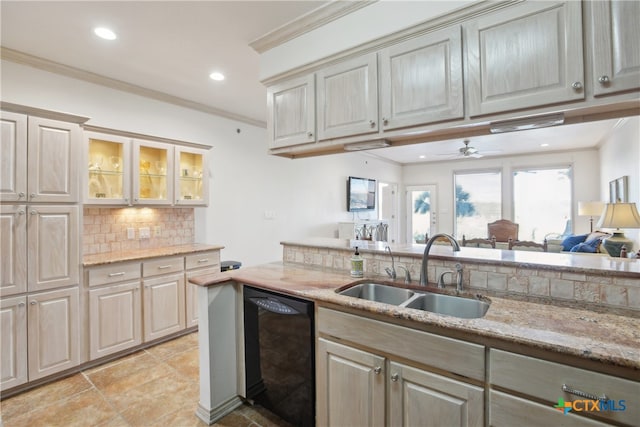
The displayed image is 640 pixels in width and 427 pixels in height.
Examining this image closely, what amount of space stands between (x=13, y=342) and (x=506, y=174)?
848 centimetres

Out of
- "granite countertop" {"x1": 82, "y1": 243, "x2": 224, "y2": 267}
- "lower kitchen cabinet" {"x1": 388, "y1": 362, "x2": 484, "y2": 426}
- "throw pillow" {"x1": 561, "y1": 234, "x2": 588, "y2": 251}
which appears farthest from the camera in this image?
"throw pillow" {"x1": 561, "y1": 234, "x2": 588, "y2": 251}

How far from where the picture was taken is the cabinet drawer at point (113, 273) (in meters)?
2.65

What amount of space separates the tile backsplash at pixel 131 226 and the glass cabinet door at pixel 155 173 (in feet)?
0.84

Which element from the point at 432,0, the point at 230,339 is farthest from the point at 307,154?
the point at 230,339

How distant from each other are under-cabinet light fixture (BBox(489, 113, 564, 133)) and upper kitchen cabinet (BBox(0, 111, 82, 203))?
10.1ft

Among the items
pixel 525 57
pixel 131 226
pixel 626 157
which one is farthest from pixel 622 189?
pixel 131 226

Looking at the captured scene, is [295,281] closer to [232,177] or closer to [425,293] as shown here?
[425,293]

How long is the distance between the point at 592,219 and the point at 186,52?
24.7 ft

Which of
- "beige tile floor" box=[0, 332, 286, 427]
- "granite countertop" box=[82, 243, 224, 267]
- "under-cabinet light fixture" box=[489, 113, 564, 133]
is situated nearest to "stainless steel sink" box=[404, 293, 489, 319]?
"under-cabinet light fixture" box=[489, 113, 564, 133]

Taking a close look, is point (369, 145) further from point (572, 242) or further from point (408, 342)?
point (572, 242)

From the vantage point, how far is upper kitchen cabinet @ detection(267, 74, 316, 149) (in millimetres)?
2197

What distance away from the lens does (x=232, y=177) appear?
4.18m

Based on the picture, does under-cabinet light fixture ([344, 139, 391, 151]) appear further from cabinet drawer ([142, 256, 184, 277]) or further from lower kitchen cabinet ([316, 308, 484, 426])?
cabinet drawer ([142, 256, 184, 277])

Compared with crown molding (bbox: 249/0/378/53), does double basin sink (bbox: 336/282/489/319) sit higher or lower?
lower
